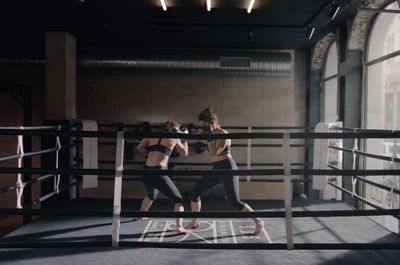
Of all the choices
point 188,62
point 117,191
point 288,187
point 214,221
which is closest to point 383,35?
point 188,62

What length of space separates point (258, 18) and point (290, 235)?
363 centimetres

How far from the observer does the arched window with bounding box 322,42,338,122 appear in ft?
24.1

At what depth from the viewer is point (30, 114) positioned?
679 cm

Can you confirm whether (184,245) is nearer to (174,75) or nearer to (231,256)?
(231,256)

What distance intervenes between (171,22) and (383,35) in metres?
3.12

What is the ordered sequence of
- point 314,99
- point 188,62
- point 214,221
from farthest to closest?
point 314,99 → point 188,62 → point 214,221

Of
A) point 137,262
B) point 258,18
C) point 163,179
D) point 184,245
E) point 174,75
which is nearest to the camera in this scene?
point 184,245

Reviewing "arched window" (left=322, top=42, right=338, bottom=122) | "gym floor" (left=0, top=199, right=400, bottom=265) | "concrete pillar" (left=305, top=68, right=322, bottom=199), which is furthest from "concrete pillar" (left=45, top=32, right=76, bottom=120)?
"arched window" (left=322, top=42, right=338, bottom=122)

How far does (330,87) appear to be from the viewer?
753 centimetres

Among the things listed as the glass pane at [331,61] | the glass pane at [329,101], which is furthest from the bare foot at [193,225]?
the glass pane at [331,61]

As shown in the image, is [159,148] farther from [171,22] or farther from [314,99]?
[314,99]

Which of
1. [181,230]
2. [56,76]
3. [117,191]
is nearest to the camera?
[117,191]

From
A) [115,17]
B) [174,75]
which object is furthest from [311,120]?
[115,17]

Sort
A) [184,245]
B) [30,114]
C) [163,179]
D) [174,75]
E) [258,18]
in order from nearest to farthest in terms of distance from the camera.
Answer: [184,245] → [163,179] → [258,18] → [30,114] → [174,75]
